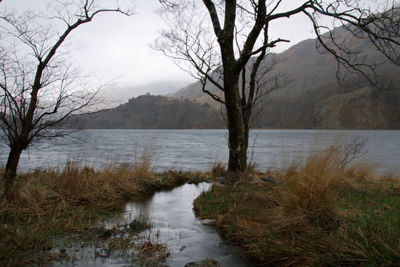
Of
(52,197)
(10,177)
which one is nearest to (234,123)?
(52,197)

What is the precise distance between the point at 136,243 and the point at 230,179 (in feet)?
15.9

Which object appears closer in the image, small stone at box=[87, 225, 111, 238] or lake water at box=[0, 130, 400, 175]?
small stone at box=[87, 225, 111, 238]

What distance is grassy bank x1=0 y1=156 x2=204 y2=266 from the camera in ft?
11.0

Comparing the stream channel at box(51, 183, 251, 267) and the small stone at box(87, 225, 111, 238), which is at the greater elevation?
the small stone at box(87, 225, 111, 238)

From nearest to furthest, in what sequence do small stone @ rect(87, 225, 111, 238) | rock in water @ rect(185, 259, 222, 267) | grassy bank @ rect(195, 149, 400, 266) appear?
grassy bank @ rect(195, 149, 400, 266), rock in water @ rect(185, 259, 222, 267), small stone @ rect(87, 225, 111, 238)

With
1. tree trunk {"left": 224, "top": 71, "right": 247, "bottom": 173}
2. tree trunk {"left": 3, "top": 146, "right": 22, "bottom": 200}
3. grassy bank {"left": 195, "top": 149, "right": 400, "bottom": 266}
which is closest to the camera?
grassy bank {"left": 195, "top": 149, "right": 400, "bottom": 266}

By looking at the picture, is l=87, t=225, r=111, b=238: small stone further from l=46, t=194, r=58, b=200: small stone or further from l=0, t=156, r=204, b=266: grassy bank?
l=46, t=194, r=58, b=200: small stone

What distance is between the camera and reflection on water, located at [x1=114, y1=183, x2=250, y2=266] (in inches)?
132

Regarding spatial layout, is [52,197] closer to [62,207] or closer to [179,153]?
[62,207]

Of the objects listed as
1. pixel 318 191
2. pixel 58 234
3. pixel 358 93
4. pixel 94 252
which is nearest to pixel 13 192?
pixel 58 234

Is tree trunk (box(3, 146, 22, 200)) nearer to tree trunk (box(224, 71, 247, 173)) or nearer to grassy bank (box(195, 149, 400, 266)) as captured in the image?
grassy bank (box(195, 149, 400, 266))

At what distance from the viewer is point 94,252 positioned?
3.32 m

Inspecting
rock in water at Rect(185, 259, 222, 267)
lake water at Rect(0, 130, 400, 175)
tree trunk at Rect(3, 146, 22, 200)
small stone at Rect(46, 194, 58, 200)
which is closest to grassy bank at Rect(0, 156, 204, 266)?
small stone at Rect(46, 194, 58, 200)

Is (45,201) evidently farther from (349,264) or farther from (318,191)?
(349,264)
